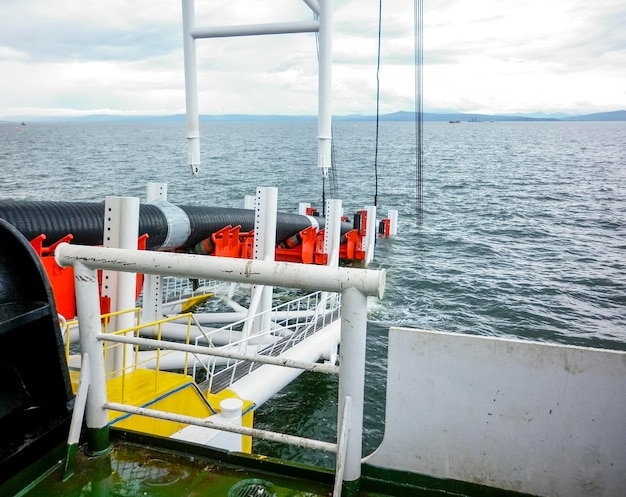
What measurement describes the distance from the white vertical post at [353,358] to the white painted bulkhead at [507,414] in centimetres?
29

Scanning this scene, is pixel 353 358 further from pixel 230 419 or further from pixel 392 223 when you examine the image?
pixel 392 223

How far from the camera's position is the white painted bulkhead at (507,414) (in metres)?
2.37

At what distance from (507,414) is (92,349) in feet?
6.95

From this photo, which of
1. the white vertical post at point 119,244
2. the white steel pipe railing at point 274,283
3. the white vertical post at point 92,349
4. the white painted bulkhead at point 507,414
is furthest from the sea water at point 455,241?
the white steel pipe railing at point 274,283

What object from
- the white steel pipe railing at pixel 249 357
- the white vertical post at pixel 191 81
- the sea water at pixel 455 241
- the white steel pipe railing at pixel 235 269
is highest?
the white vertical post at pixel 191 81

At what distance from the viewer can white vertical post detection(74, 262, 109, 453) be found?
2605 mm

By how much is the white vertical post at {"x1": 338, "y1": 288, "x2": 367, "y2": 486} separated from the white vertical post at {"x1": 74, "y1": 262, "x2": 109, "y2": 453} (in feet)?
4.27

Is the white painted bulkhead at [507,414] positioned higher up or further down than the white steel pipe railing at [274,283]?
further down

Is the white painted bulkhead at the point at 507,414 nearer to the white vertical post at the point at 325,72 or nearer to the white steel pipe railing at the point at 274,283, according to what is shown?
the white steel pipe railing at the point at 274,283

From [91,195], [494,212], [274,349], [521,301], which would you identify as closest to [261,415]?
[274,349]

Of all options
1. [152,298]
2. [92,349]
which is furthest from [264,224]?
[92,349]

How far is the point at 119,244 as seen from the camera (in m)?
6.06

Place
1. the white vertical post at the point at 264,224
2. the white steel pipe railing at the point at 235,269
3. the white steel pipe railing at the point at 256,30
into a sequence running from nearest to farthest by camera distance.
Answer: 1. the white steel pipe railing at the point at 235,269
2. the white steel pipe railing at the point at 256,30
3. the white vertical post at the point at 264,224

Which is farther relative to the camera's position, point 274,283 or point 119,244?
point 119,244
